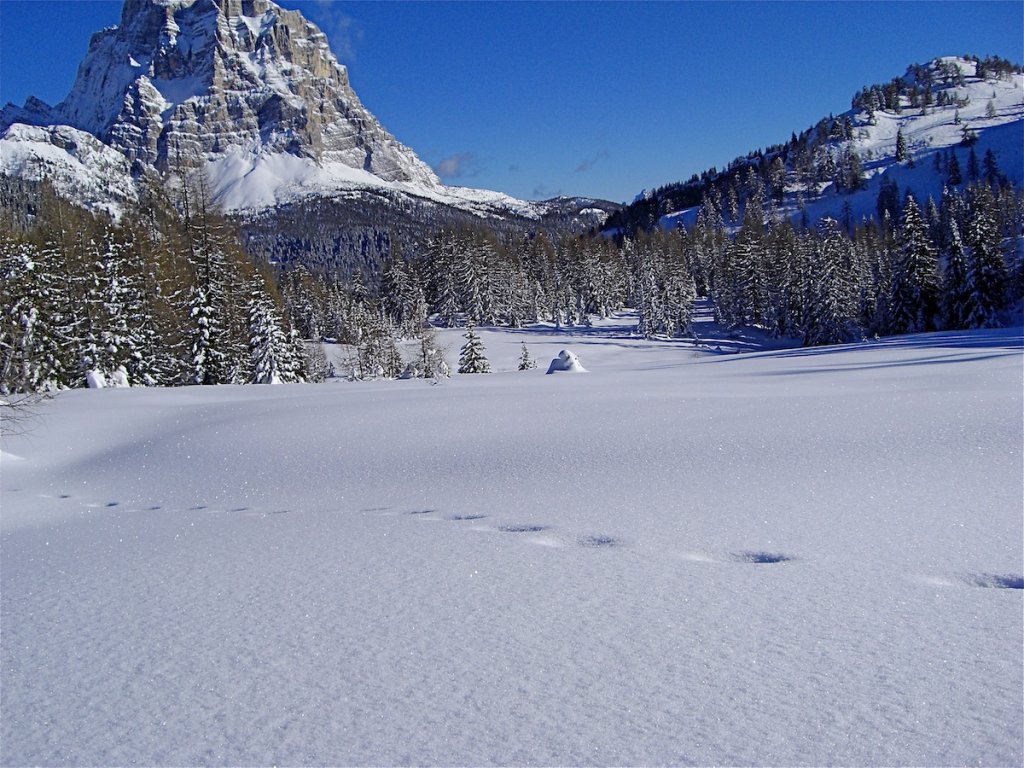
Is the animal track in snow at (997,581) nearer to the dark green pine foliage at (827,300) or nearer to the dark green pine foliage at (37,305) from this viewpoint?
the dark green pine foliage at (37,305)

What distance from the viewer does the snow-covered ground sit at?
74.3 inches

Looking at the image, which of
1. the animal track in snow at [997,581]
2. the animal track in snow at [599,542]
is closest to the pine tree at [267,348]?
the animal track in snow at [599,542]

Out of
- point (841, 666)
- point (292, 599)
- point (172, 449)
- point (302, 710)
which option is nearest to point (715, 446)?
point (841, 666)

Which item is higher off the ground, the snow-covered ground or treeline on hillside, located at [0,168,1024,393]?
treeline on hillside, located at [0,168,1024,393]

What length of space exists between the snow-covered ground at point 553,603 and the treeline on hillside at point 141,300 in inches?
788

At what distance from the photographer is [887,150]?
144 metres

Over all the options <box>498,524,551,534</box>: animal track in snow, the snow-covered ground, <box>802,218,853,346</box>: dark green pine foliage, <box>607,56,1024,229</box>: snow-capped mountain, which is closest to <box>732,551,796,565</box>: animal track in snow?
the snow-covered ground

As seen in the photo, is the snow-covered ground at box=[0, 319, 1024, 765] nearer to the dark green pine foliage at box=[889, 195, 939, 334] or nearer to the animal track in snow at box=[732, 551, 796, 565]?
the animal track in snow at box=[732, 551, 796, 565]

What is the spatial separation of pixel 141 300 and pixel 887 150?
171 m

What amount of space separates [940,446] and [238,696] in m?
5.80

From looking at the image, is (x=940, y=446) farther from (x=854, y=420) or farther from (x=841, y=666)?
(x=841, y=666)

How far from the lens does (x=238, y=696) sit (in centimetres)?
220

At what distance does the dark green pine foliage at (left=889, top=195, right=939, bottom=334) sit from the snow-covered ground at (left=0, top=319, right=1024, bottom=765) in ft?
151

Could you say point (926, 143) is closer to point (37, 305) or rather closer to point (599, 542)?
point (37, 305)
